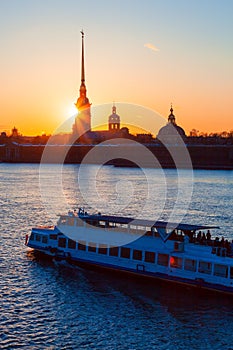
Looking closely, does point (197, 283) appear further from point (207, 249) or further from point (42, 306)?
point (42, 306)

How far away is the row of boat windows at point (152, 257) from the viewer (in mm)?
17641

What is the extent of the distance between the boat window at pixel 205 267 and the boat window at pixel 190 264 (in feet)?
0.65

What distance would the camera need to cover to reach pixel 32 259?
22.0 m

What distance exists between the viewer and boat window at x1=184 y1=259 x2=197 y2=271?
18078mm

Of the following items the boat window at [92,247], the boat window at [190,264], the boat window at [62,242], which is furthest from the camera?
the boat window at [62,242]

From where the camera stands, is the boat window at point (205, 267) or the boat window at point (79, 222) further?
the boat window at point (79, 222)

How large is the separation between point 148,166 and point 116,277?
104202 mm

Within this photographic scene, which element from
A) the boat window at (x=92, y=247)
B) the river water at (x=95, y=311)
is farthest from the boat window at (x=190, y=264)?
the boat window at (x=92, y=247)

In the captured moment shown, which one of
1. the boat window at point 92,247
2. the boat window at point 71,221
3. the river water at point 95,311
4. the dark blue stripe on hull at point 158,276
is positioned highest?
the boat window at point 71,221

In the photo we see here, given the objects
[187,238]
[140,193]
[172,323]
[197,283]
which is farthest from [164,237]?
[140,193]

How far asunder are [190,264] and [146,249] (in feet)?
5.56

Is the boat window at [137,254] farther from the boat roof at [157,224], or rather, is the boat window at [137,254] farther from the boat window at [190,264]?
the boat window at [190,264]

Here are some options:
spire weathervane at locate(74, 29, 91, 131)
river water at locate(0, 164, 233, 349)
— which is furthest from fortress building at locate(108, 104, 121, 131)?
river water at locate(0, 164, 233, 349)

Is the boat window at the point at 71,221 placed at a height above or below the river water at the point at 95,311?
above
